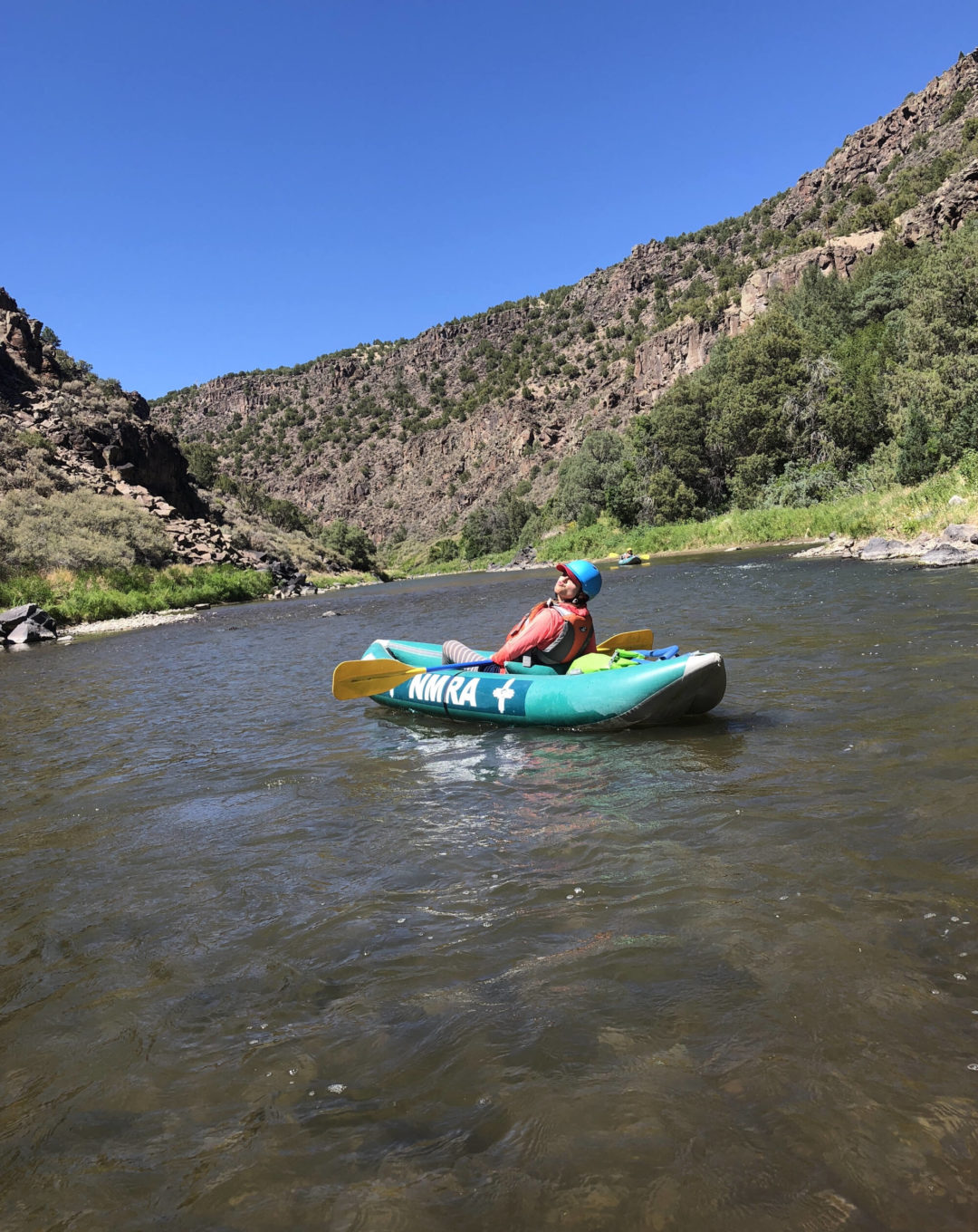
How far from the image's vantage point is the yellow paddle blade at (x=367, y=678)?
766 cm

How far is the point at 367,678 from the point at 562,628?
2.21m

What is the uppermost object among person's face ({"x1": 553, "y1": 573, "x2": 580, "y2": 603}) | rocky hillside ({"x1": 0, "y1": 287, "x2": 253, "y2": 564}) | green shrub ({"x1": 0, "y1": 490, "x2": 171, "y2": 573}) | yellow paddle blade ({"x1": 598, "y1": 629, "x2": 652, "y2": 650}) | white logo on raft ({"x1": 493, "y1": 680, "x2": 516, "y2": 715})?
rocky hillside ({"x1": 0, "y1": 287, "x2": 253, "y2": 564})

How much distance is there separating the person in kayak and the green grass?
19992 mm

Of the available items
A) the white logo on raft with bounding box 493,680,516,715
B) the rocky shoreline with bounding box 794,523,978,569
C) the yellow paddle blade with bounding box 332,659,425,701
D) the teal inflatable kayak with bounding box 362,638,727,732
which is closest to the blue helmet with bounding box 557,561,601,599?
the teal inflatable kayak with bounding box 362,638,727,732

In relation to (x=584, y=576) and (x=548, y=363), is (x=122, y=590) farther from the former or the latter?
(x=548, y=363)

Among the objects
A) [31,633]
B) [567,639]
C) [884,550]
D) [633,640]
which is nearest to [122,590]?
[31,633]

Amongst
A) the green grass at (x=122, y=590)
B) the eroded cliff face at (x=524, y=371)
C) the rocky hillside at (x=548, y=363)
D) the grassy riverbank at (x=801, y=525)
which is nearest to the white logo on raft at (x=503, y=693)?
the grassy riverbank at (x=801, y=525)

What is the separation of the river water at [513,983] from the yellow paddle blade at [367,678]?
5.07 ft

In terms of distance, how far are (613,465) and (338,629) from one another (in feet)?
126

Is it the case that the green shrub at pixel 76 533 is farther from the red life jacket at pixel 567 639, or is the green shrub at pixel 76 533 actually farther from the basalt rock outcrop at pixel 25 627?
the red life jacket at pixel 567 639

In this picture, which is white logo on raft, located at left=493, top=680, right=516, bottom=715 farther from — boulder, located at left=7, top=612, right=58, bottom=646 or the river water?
boulder, located at left=7, top=612, right=58, bottom=646

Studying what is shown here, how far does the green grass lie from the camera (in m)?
22.8

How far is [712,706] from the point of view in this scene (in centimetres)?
591

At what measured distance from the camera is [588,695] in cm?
600
